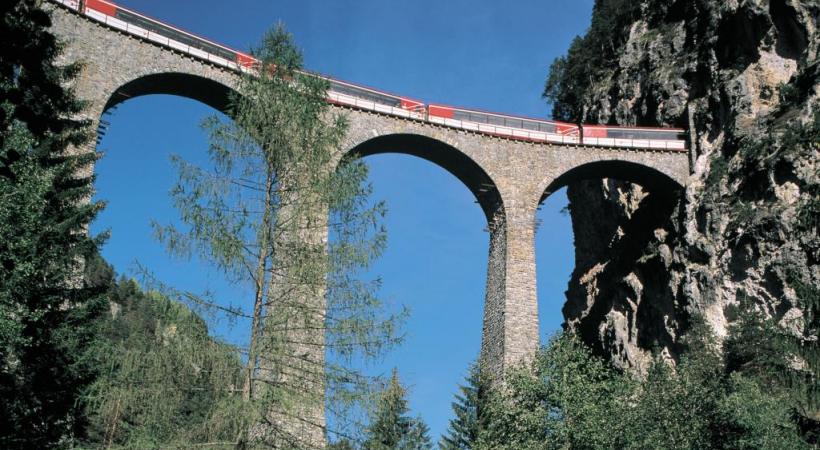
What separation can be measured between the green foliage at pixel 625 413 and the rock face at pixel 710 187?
5778 mm

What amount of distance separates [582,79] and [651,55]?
10.3 m

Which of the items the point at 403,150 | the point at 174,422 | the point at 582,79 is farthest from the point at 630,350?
the point at 174,422

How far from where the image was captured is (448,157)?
36.3 m

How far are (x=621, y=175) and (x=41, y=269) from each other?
26897mm

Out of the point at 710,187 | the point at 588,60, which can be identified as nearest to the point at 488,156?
the point at 710,187

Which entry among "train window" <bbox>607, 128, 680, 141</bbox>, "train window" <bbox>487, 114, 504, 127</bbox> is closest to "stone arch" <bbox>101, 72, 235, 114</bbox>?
"train window" <bbox>487, 114, 504, 127</bbox>

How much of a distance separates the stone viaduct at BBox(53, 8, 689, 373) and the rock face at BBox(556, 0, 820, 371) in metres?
2.38

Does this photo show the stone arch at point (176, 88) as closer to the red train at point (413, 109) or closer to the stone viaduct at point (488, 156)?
the stone viaduct at point (488, 156)

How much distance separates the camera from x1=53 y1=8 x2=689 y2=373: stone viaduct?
96.7 ft

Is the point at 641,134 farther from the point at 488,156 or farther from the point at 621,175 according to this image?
the point at 488,156

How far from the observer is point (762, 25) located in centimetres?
3584

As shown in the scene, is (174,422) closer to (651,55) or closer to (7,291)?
(7,291)

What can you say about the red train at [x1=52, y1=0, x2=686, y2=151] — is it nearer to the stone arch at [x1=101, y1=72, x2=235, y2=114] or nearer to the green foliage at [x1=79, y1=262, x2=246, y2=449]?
the stone arch at [x1=101, y1=72, x2=235, y2=114]

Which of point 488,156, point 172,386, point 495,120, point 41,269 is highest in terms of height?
point 495,120
